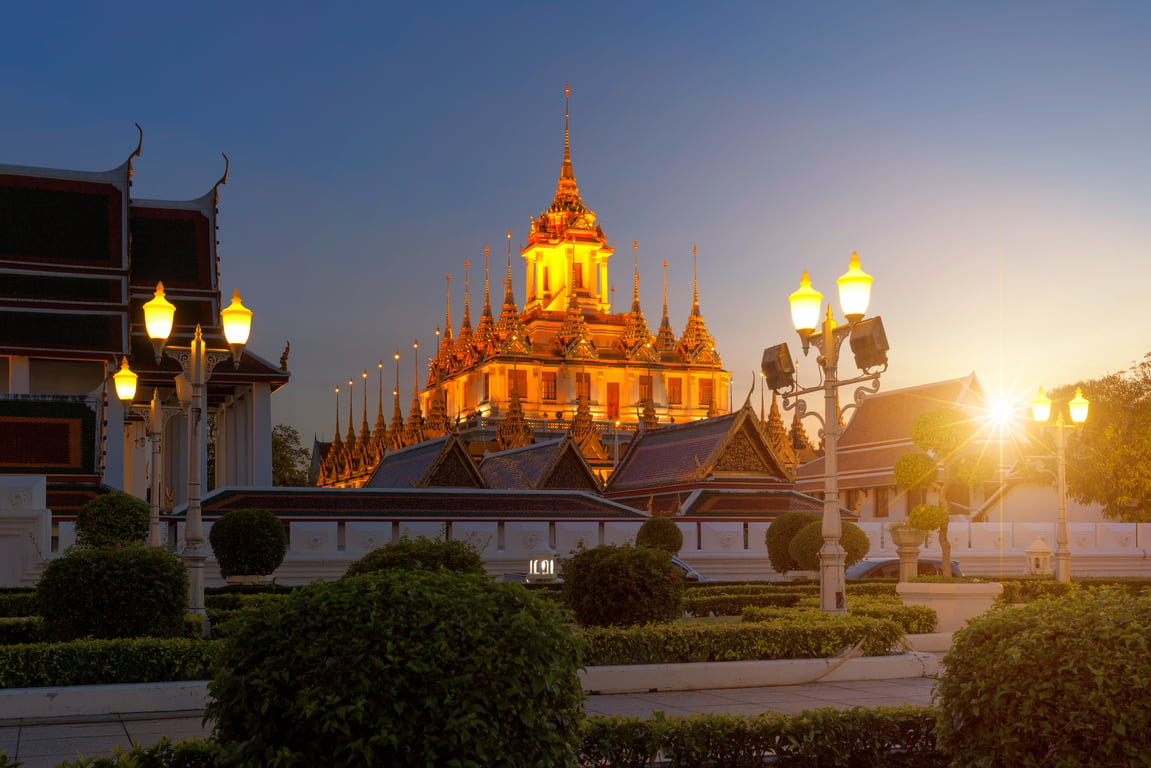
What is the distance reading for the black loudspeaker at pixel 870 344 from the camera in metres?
13.9

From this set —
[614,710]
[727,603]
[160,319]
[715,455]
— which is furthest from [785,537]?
[614,710]

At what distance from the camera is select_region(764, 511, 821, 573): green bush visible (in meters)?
26.1

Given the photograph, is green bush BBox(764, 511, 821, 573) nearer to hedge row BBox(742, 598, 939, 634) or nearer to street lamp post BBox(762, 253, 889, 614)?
hedge row BBox(742, 598, 939, 634)

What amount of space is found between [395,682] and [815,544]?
19.8m

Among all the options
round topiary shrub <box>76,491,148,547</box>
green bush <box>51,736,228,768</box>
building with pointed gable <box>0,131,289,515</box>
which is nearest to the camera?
green bush <box>51,736,228,768</box>

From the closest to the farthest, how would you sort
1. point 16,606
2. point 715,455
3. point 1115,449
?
point 16,606 → point 715,455 → point 1115,449

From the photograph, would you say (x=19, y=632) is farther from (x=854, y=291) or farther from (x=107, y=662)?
(x=854, y=291)

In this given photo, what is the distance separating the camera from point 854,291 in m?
14.1

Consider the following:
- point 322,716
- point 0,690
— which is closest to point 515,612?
point 322,716

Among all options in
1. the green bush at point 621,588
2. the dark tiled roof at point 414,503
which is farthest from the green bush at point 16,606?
the green bush at point 621,588

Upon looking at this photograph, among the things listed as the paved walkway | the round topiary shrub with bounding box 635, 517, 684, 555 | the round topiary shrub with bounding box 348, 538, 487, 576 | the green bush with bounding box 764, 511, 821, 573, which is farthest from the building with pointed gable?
the paved walkway

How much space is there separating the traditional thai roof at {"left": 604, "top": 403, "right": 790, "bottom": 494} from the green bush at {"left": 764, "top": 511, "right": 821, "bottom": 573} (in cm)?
836

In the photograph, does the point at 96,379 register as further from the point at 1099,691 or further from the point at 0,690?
the point at 1099,691

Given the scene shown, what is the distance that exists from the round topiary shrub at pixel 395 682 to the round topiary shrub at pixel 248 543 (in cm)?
1712
